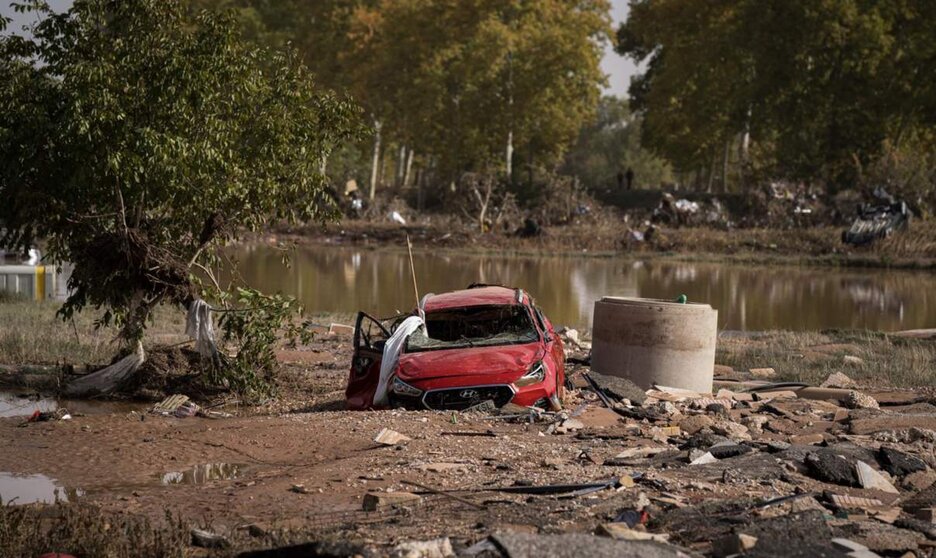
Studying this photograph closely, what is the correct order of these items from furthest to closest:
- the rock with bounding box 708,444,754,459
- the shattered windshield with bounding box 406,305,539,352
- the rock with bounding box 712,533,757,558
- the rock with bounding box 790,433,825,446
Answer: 1. the shattered windshield with bounding box 406,305,539,352
2. the rock with bounding box 790,433,825,446
3. the rock with bounding box 708,444,754,459
4. the rock with bounding box 712,533,757,558

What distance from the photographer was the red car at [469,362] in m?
14.8

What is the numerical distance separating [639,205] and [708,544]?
194ft

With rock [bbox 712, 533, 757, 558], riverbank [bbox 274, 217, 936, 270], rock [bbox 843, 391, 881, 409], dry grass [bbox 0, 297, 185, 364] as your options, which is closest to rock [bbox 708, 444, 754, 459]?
rock [bbox 712, 533, 757, 558]

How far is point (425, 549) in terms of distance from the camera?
329 inches

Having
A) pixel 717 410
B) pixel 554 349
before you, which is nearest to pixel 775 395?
pixel 717 410

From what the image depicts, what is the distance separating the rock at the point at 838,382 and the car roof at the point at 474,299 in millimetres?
4595

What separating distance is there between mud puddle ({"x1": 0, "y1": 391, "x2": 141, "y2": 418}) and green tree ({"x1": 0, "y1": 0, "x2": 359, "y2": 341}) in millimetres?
1007

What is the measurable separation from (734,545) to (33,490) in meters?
6.15

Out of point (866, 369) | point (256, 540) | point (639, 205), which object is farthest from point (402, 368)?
point (639, 205)

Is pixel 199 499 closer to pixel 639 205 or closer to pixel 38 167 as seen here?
pixel 38 167

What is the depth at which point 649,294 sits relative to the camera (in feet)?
118

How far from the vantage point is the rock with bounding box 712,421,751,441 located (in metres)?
13.6

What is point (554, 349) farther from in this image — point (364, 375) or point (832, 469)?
point (832, 469)

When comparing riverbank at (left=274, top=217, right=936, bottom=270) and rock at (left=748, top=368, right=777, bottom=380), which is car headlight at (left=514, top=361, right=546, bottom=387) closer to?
rock at (left=748, top=368, right=777, bottom=380)
